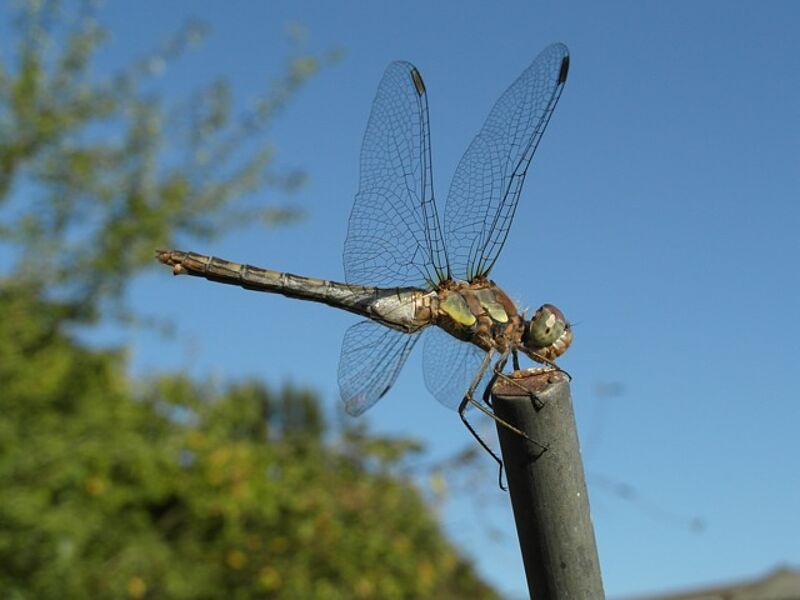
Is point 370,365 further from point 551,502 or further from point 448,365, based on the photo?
point 551,502

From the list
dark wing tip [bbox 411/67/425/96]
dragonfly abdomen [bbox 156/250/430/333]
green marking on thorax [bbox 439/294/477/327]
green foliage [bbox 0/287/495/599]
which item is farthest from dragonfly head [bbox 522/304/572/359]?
green foliage [bbox 0/287/495/599]

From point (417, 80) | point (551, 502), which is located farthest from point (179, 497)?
point (551, 502)

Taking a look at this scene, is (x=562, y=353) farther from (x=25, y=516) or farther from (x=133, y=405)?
(x=133, y=405)

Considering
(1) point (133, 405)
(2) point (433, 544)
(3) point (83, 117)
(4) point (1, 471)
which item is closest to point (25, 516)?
(4) point (1, 471)

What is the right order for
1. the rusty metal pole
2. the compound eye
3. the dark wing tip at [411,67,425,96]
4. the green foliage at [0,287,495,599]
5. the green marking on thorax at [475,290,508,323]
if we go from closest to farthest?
the rusty metal pole, the compound eye, the green marking on thorax at [475,290,508,323], the dark wing tip at [411,67,425,96], the green foliage at [0,287,495,599]

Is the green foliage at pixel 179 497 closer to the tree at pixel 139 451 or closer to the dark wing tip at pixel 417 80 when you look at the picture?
the tree at pixel 139 451

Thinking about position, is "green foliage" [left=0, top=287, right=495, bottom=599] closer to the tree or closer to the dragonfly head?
the tree
